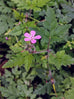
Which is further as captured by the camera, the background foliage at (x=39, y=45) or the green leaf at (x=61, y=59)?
the background foliage at (x=39, y=45)

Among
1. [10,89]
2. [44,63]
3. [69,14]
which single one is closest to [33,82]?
[10,89]

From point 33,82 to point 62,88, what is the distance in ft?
2.40

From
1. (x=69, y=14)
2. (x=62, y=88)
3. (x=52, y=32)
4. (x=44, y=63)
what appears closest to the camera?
(x=52, y=32)

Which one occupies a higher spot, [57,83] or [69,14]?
[69,14]

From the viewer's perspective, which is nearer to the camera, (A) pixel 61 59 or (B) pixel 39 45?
(A) pixel 61 59

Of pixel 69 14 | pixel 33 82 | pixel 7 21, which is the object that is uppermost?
pixel 69 14

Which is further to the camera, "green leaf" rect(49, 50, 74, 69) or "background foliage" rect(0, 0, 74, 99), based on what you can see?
"background foliage" rect(0, 0, 74, 99)

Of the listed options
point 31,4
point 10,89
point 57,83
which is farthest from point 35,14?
point 10,89

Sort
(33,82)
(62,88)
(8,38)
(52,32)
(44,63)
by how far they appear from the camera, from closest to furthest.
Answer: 1. (52,32)
2. (44,63)
3. (62,88)
4. (8,38)
5. (33,82)

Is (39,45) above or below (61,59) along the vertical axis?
below

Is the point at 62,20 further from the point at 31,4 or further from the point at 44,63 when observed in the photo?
the point at 44,63

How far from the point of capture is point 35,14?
2.19 meters

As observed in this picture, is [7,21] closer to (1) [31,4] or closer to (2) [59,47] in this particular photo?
(1) [31,4]

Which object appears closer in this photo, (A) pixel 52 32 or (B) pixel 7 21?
(A) pixel 52 32
